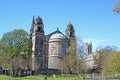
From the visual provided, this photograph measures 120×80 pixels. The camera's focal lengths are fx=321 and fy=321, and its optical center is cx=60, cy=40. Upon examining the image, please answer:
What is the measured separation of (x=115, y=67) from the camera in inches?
3145

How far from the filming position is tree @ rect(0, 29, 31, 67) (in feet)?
324

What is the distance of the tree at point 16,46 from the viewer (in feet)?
324

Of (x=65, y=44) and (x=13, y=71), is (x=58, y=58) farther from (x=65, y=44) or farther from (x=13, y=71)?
(x=13, y=71)

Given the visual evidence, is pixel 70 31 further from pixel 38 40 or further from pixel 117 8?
pixel 117 8

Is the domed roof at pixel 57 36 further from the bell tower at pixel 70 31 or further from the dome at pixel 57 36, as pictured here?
the bell tower at pixel 70 31

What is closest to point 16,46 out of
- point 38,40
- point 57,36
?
point 38,40

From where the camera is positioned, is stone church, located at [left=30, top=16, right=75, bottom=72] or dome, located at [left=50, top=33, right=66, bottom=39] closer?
stone church, located at [left=30, top=16, right=75, bottom=72]

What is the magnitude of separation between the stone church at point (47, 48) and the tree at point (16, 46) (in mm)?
29644

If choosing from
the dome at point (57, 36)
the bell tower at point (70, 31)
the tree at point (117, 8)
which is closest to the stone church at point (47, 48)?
the dome at point (57, 36)

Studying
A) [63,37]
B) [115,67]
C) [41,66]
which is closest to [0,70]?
[41,66]

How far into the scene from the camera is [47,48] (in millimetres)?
138875

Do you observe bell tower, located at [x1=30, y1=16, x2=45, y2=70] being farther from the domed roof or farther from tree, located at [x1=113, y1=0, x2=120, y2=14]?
tree, located at [x1=113, y1=0, x2=120, y2=14]

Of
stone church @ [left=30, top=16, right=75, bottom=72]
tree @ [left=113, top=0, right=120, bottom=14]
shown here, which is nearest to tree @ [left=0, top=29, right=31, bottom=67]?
stone church @ [left=30, top=16, right=75, bottom=72]

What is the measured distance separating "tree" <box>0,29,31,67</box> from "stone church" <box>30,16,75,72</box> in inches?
1167
